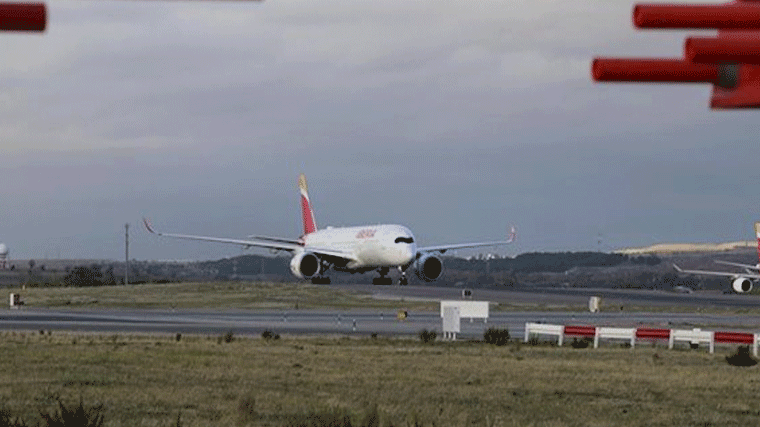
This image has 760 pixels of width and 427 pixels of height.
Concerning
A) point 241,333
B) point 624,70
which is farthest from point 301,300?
point 624,70

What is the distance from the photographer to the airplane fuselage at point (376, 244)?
134 meters

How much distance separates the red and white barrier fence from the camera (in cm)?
5984

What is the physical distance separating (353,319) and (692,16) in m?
88.2

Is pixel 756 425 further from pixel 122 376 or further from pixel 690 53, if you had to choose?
pixel 690 53

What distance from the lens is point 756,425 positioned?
105 ft

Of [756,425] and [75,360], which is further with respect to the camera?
[75,360]

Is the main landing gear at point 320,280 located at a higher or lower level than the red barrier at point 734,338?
higher

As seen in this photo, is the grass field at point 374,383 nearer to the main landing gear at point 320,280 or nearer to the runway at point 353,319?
the runway at point 353,319

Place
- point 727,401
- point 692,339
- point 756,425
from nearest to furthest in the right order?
point 756,425 → point 727,401 → point 692,339

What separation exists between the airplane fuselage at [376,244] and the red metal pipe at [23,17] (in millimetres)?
129241

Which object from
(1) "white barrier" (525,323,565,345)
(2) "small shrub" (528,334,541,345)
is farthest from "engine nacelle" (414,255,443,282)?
(1) "white barrier" (525,323,565,345)

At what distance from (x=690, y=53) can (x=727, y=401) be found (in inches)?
1373

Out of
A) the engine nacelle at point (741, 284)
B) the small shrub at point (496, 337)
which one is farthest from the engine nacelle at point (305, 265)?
the small shrub at point (496, 337)

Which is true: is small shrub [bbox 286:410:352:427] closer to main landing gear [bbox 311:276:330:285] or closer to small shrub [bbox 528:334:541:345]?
small shrub [bbox 528:334:541:345]
